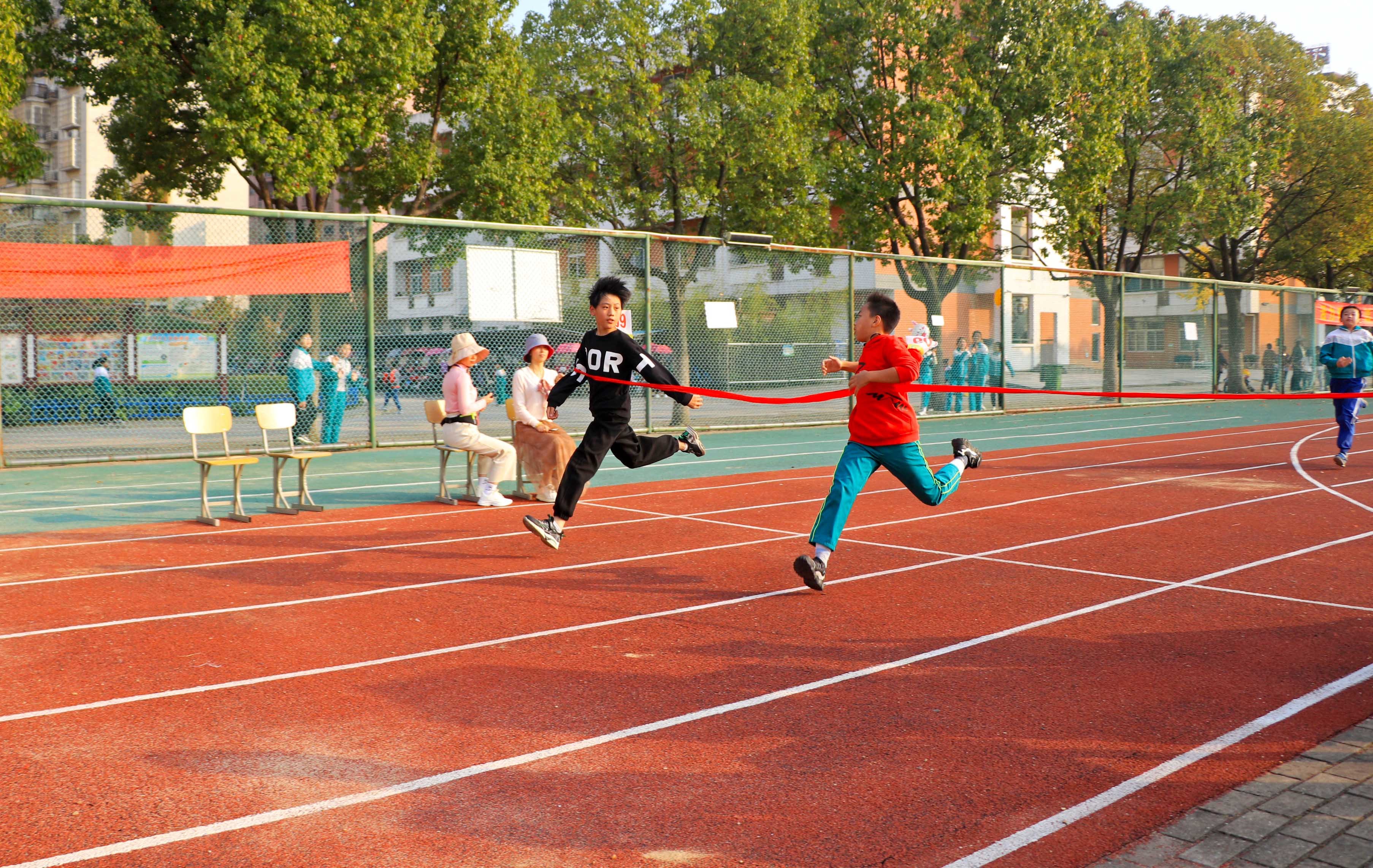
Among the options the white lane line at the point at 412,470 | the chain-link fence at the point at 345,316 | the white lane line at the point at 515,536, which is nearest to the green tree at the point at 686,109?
the chain-link fence at the point at 345,316

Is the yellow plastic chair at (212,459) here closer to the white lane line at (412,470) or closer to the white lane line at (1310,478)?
the white lane line at (412,470)

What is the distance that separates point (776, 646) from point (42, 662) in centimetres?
356

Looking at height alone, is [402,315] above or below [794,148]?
below

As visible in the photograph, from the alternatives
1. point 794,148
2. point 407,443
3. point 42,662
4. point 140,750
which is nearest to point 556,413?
point 42,662

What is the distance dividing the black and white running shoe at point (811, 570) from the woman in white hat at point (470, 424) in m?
4.74

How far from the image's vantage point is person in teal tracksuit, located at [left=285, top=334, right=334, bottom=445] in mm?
15258

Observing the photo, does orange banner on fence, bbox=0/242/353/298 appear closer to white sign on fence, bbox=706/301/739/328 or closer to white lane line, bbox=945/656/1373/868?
white sign on fence, bbox=706/301/739/328

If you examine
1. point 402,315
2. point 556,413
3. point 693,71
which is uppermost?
point 693,71

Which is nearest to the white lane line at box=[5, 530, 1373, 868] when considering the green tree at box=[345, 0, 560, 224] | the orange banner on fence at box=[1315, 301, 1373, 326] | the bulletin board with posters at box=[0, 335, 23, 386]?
the bulletin board with posters at box=[0, 335, 23, 386]

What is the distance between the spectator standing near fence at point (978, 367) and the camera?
23.8 m

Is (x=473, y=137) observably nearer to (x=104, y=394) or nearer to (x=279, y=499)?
(x=104, y=394)

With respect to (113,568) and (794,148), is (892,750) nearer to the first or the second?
(113,568)

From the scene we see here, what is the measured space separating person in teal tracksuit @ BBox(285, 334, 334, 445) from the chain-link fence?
3 cm

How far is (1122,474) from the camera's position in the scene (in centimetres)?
1327
